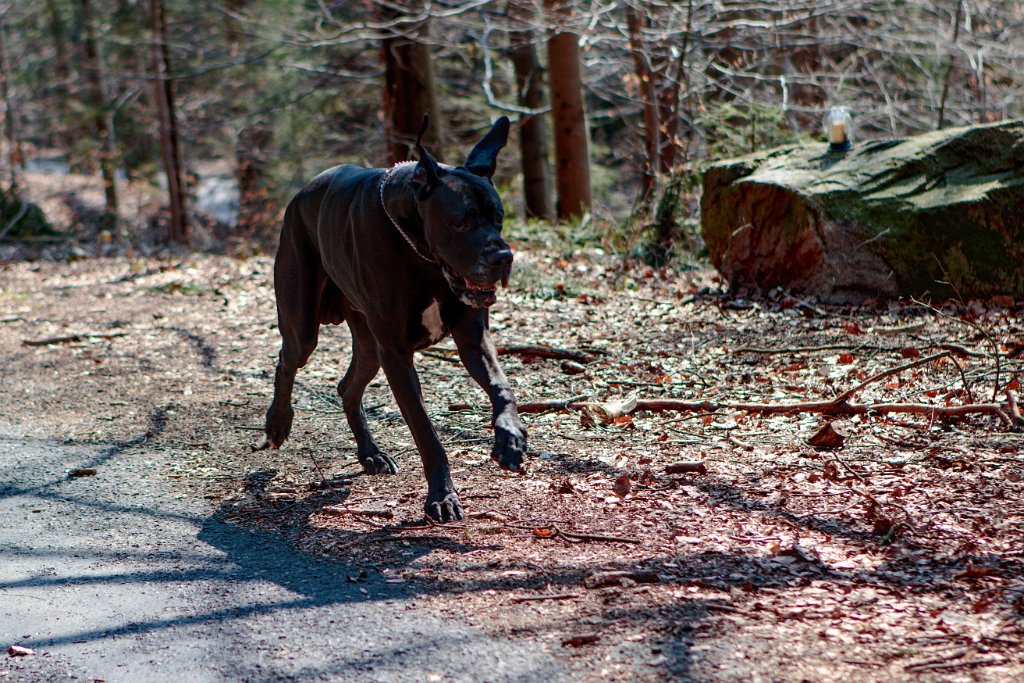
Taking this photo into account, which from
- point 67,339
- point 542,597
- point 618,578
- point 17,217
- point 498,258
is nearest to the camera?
point 542,597

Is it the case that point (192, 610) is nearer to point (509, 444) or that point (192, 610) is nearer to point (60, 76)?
point (509, 444)

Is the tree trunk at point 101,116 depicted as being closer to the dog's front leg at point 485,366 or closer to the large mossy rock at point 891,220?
the large mossy rock at point 891,220

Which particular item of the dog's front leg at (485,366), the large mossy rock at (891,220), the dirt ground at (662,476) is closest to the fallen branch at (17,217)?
the dirt ground at (662,476)

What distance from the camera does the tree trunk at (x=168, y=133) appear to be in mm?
20406

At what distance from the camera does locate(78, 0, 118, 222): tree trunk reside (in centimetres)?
2520

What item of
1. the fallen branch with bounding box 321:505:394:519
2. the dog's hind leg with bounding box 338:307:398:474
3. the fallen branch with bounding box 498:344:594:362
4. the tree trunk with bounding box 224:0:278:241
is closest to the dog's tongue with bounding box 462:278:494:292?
the fallen branch with bounding box 321:505:394:519

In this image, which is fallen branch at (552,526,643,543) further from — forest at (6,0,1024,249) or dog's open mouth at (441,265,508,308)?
forest at (6,0,1024,249)

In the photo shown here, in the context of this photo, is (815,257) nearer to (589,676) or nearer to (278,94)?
(589,676)

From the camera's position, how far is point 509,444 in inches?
176

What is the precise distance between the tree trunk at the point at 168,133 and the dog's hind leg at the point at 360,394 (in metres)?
15.7

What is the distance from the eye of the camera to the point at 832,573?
12.7ft

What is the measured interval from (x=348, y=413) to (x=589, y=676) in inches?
117

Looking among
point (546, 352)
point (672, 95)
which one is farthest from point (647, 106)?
point (546, 352)

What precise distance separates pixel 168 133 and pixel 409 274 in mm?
18002
